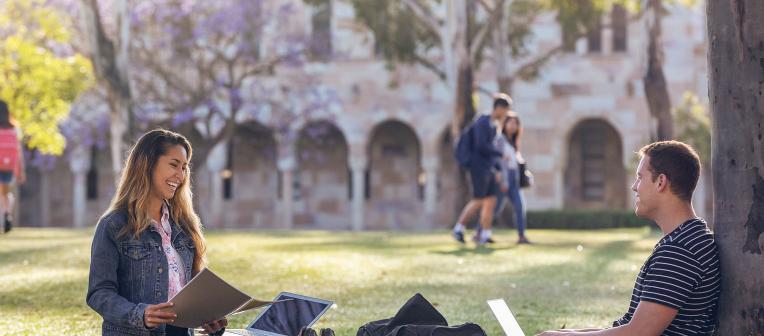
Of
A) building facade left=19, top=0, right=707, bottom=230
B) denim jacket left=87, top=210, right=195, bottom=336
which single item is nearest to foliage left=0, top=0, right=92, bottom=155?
building facade left=19, top=0, right=707, bottom=230

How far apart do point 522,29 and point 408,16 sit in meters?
2.86

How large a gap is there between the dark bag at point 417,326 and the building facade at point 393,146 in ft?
92.2

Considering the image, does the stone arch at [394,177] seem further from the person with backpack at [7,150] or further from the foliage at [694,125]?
the person with backpack at [7,150]

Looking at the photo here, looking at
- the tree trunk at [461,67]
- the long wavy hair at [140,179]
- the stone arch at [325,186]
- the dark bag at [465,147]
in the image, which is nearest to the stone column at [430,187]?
the stone arch at [325,186]

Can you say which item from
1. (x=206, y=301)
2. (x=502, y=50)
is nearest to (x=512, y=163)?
(x=206, y=301)

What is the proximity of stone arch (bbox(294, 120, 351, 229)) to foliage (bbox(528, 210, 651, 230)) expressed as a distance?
34.5 feet

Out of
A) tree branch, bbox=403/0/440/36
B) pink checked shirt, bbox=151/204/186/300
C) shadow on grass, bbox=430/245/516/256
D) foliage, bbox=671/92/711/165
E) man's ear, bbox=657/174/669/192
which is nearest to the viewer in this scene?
man's ear, bbox=657/174/669/192

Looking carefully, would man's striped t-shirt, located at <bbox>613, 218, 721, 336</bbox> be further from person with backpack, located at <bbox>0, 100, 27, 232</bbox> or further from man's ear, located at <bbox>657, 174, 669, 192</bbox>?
person with backpack, located at <bbox>0, 100, 27, 232</bbox>

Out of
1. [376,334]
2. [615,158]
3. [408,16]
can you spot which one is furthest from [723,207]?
[615,158]

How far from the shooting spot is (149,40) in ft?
111

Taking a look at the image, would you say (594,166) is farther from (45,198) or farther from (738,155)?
(738,155)

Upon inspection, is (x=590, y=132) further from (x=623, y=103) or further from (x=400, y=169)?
(x=400, y=169)

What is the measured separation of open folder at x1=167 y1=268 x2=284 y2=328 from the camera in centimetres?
508

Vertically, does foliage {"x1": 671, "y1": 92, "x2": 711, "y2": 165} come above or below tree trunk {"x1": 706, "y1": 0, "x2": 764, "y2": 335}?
above
